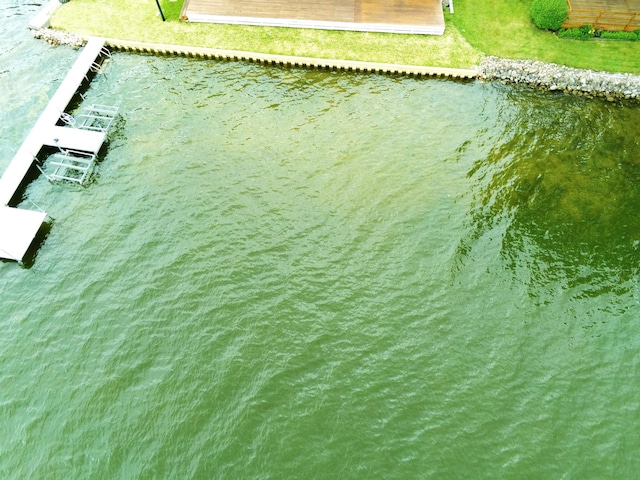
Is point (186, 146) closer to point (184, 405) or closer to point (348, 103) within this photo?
point (348, 103)

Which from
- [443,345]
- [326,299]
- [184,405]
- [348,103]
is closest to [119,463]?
[184,405]

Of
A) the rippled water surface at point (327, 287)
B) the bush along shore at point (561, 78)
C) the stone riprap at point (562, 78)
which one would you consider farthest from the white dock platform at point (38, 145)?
the stone riprap at point (562, 78)

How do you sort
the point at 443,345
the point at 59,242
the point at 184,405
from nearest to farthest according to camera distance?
the point at 184,405 < the point at 443,345 < the point at 59,242

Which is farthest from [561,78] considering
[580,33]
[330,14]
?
[330,14]

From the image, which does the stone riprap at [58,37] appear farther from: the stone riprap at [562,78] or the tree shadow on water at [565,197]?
the tree shadow on water at [565,197]

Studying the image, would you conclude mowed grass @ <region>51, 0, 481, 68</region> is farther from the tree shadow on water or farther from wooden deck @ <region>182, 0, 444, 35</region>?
the tree shadow on water

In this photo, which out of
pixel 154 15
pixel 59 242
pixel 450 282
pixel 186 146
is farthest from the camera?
pixel 154 15

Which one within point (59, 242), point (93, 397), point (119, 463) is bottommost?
point (119, 463)
